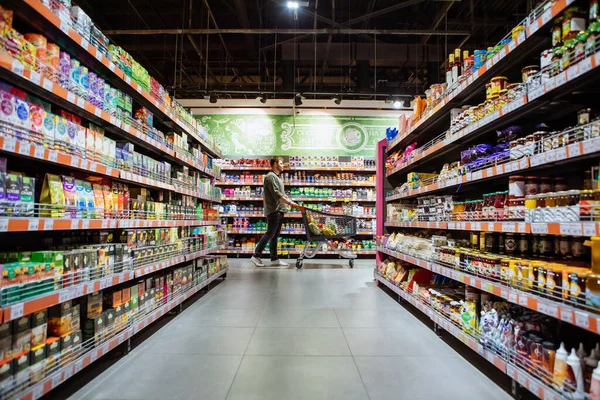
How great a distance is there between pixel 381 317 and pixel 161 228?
245 cm

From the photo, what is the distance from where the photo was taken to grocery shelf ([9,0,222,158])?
5.57 feet

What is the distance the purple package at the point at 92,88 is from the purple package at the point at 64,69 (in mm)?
200

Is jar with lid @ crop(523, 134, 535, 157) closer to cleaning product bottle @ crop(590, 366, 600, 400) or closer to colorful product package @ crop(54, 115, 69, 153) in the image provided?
cleaning product bottle @ crop(590, 366, 600, 400)

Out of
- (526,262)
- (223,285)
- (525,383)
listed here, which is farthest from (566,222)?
(223,285)

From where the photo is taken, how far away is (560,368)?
150 centimetres

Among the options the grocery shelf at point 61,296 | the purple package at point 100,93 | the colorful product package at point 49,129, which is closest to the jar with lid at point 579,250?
the grocery shelf at point 61,296

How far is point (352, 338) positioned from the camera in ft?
8.75

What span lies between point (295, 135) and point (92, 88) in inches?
261

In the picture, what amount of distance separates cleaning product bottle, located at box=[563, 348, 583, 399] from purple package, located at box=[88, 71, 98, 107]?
10.1 ft

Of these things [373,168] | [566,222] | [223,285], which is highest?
[373,168]

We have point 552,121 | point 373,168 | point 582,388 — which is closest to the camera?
point 582,388

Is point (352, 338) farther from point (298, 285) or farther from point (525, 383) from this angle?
point (298, 285)

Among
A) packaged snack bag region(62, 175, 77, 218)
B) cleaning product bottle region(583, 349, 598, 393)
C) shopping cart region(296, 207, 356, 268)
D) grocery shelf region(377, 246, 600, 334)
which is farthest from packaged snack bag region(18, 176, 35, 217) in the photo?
shopping cart region(296, 207, 356, 268)

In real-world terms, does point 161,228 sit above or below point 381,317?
above
